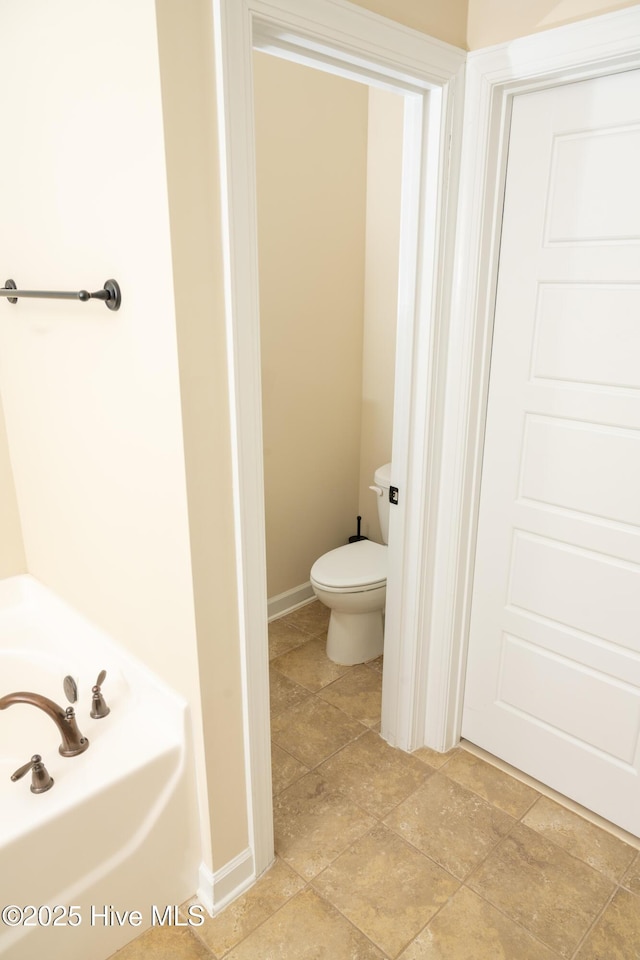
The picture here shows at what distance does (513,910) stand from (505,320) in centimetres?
156

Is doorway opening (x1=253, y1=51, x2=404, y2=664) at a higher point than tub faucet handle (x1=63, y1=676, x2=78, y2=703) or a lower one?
higher

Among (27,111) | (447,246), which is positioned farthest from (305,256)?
(27,111)

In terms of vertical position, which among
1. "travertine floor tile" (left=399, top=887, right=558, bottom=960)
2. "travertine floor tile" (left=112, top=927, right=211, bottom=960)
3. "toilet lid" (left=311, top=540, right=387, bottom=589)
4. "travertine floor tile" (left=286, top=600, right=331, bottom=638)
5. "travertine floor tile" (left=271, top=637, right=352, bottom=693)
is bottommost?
"travertine floor tile" (left=112, top=927, right=211, bottom=960)

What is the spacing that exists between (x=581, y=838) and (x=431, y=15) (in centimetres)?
224

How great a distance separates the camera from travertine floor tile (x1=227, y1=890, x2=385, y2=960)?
61.1 inches

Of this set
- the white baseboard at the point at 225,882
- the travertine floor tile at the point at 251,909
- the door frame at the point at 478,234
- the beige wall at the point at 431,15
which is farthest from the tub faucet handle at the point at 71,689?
the beige wall at the point at 431,15

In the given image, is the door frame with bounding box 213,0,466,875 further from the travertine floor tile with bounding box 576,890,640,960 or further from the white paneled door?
the travertine floor tile with bounding box 576,890,640,960

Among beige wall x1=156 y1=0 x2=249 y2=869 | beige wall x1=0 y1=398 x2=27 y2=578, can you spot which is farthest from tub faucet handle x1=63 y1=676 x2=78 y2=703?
beige wall x1=0 y1=398 x2=27 y2=578

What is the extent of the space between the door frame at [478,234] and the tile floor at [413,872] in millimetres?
274

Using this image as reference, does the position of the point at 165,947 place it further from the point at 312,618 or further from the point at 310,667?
the point at 312,618

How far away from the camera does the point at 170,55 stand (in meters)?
1.14

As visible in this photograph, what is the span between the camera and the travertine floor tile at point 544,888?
1618 millimetres

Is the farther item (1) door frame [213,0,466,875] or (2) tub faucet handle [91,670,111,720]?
(2) tub faucet handle [91,670,111,720]

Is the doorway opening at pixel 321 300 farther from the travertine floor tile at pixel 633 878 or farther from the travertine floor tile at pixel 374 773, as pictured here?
the travertine floor tile at pixel 633 878
